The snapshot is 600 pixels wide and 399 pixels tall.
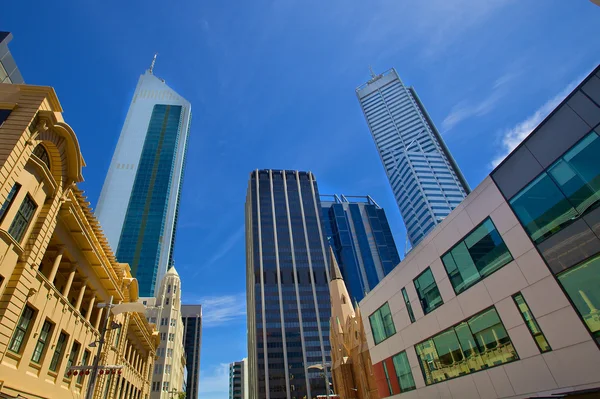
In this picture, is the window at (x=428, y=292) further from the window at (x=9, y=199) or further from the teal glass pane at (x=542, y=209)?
the window at (x=9, y=199)

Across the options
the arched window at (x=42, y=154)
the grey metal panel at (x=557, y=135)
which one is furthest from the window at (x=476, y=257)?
the arched window at (x=42, y=154)

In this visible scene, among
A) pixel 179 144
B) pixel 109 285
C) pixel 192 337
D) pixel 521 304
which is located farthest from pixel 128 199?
pixel 521 304

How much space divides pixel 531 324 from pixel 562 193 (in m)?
Result: 5.71

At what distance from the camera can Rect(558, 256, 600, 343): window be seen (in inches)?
492

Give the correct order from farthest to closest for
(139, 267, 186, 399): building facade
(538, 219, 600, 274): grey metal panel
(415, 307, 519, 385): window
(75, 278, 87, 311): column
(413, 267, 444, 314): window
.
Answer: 1. (139, 267, 186, 399): building facade
2. (75, 278, 87, 311): column
3. (413, 267, 444, 314): window
4. (415, 307, 519, 385): window
5. (538, 219, 600, 274): grey metal panel

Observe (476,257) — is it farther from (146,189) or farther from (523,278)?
(146,189)

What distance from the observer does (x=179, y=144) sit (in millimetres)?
177375

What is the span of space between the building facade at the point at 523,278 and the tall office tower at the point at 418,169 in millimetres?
128429

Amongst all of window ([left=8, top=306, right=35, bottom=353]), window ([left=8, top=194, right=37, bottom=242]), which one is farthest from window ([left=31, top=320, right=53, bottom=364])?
window ([left=8, top=194, right=37, bottom=242])

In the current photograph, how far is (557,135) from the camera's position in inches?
567

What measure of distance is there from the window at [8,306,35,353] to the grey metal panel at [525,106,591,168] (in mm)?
24680

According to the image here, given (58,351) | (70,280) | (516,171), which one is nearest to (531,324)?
(516,171)

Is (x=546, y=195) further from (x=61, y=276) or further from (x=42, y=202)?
(x=61, y=276)

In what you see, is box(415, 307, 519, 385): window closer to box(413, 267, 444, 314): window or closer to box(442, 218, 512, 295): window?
box(413, 267, 444, 314): window
